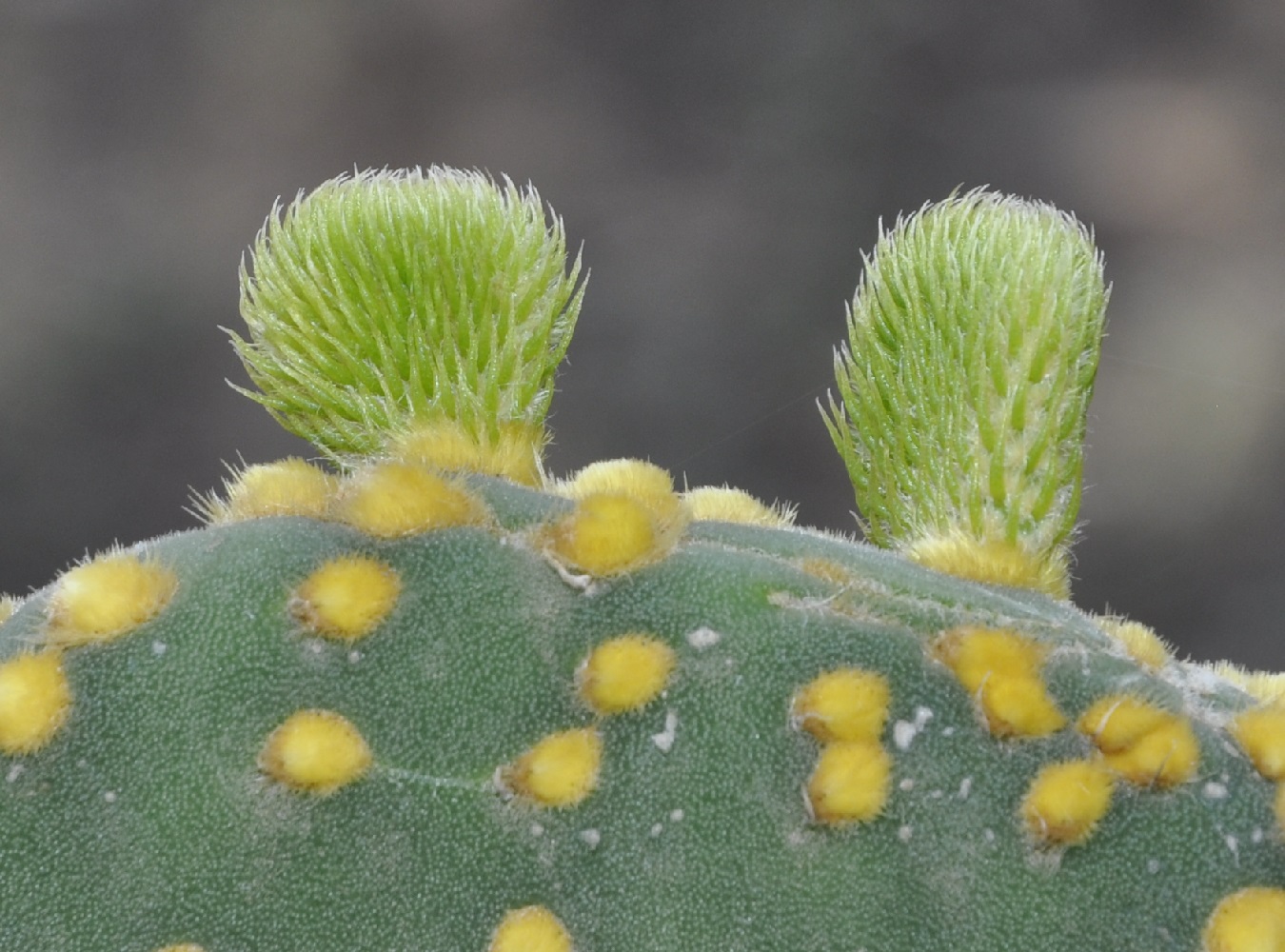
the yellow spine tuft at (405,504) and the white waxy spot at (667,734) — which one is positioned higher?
the yellow spine tuft at (405,504)

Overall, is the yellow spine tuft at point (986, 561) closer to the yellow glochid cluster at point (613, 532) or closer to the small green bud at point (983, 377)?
the small green bud at point (983, 377)

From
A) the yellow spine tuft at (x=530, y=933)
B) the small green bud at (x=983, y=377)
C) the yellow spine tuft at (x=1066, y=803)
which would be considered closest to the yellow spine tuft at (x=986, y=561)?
the small green bud at (x=983, y=377)

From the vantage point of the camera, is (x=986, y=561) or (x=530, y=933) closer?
(x=530, y=933)

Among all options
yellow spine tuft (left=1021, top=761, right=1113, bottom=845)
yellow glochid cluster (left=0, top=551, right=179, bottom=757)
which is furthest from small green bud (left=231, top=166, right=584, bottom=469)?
yellow spine tuft (left=1021, top=761, right=1113, bottom=845)

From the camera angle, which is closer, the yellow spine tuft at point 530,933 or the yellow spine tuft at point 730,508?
the yellow spine tuft at point 530,933

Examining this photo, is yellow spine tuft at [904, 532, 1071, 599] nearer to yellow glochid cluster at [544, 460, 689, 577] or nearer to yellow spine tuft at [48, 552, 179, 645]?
yellow glochid cluster at [544, 460, 689, 577]

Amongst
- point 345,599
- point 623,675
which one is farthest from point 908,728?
point 345,599

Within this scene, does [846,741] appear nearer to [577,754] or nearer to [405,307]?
[577,754]
